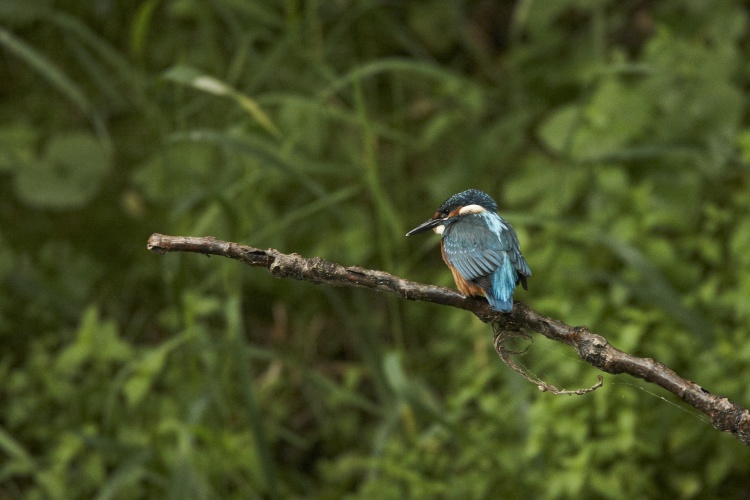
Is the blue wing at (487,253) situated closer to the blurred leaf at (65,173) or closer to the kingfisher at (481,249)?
the kingfisher at (481,249)

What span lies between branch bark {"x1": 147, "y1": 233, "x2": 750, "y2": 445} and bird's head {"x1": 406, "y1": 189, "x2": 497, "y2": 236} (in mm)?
218

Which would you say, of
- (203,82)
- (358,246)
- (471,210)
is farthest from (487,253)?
(358,246)

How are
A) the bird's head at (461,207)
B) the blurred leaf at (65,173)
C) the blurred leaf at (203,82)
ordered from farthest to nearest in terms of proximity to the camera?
1. the blurred leaf at (65,173)
2. the blurred leaf at (203,82)
3. the bird's head at (461,207)

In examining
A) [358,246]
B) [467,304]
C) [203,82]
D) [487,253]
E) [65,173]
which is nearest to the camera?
[467,304]

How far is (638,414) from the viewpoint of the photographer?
2.70 m

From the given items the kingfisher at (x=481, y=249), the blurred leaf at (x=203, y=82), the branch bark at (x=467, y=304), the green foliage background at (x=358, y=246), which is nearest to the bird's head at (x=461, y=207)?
the kingfisher at (x=481, y=249)

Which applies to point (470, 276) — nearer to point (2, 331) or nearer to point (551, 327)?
point (551, 327)

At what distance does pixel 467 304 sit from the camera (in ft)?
3.96

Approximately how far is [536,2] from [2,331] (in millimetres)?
2825

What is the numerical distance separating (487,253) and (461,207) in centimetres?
13

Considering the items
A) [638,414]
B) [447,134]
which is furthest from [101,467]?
[447,134]

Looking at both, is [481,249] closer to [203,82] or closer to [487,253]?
[487,253]

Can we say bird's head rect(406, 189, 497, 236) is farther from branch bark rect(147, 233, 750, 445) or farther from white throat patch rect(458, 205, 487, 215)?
branch bark rect(147, 233, 750, 445)

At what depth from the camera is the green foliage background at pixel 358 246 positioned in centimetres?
270
